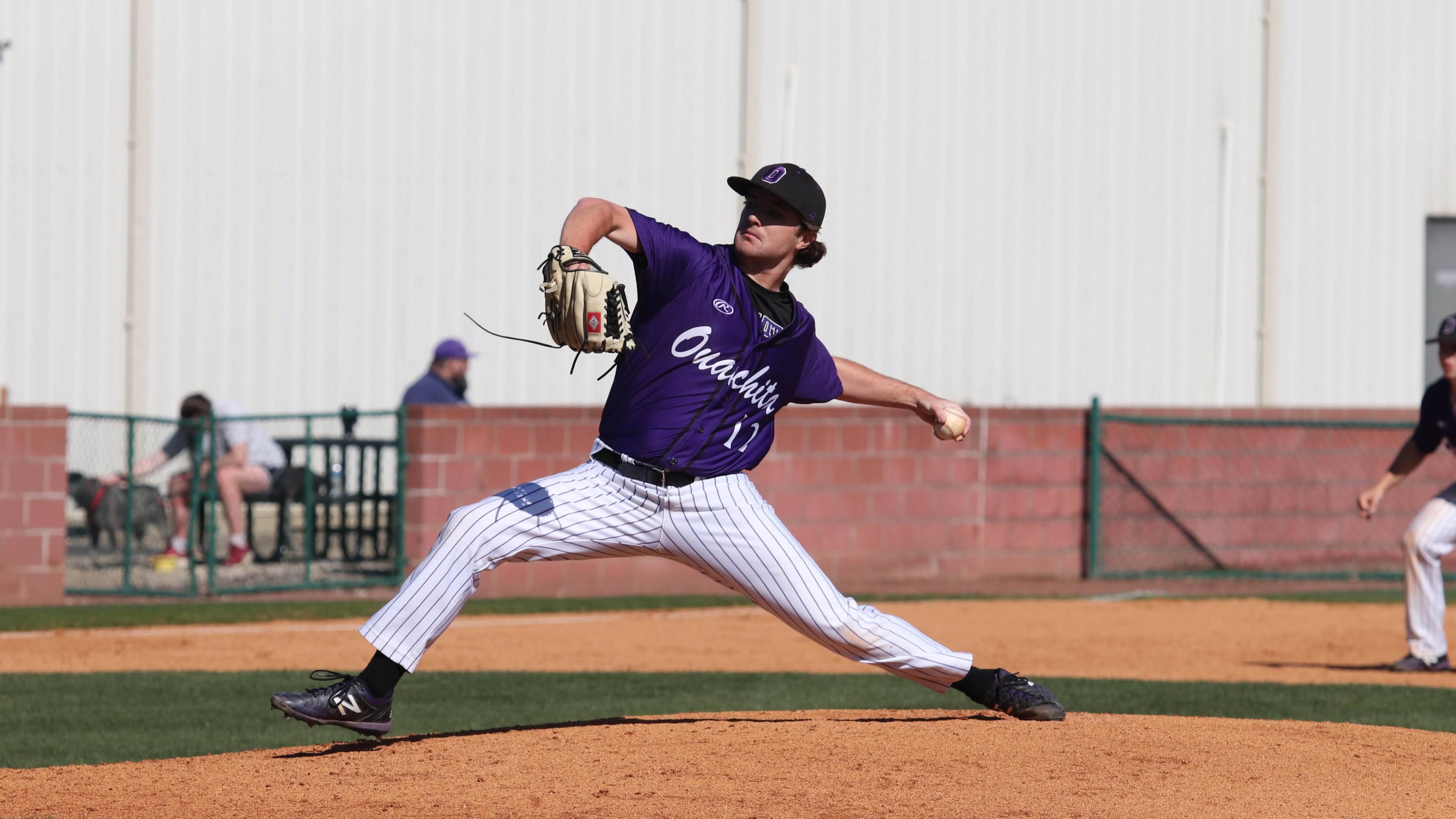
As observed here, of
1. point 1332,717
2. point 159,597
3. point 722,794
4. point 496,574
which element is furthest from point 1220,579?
point 722,794

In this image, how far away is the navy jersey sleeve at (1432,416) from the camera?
1009cm

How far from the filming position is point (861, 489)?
50.0ft

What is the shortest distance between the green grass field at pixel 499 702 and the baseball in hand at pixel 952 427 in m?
2.55

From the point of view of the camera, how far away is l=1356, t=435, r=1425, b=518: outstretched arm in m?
10.4

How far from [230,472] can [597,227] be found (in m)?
9.32

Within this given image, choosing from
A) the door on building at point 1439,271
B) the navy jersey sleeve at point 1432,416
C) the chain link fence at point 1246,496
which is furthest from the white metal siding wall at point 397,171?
the navy jersey sleeve at point 1432,416

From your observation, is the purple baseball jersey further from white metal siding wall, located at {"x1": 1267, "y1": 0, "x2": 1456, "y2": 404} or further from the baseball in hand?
white metal siding wall, located at {"x1": 1267, "y1": 0, "x2": 1456, "y2": 404}

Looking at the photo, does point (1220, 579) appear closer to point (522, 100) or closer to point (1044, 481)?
point (1044, 481)

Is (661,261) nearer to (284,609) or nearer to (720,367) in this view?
(720,367)

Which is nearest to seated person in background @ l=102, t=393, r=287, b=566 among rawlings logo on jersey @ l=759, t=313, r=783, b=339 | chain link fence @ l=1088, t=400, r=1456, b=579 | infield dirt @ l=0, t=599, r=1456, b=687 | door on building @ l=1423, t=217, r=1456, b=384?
infield dirt @ l=0, t=599, r=1456, b=687

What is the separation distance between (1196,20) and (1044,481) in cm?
852

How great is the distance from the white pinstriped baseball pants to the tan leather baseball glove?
2.62 ft

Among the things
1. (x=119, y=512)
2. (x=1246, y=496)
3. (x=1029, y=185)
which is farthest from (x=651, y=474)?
(x=1029, y=185)

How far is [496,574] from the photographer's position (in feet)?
46.2
